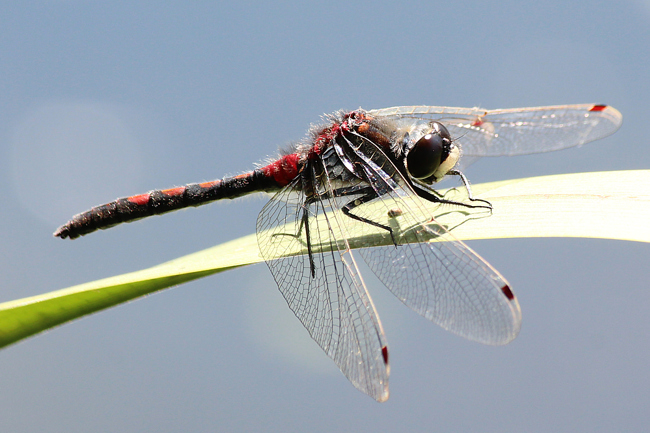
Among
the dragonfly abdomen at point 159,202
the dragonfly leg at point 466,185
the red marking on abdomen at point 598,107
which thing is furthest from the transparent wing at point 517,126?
the dragonfly abdomen at point 159,202

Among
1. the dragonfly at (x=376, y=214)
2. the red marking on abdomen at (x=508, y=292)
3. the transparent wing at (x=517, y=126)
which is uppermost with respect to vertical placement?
the transparent wing at (x=517, y=126)

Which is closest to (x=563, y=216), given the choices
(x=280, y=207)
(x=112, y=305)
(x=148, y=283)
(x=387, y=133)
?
(x=387, y=133)

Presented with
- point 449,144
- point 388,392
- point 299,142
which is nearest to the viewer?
point 388,392

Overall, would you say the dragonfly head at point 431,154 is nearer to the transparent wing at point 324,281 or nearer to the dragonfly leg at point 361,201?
the dragonfly leg at point 361,201

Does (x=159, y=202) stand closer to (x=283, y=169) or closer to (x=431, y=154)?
(x=283, y=169)

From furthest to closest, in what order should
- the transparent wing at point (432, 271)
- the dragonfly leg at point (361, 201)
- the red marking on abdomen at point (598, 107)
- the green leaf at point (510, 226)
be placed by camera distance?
the red marking on abdomen at point (598, 107) → the dragonfly leg at point (361, 201) → the transparent wing at point (432, 271) → the green leaf at point (510, 226)

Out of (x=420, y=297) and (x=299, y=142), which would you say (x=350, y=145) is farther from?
(x=420, y=297)

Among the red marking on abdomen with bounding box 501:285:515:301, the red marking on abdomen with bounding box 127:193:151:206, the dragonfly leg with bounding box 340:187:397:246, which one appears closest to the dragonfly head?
the dragonfly leg with bounding box 340:187:397:246
